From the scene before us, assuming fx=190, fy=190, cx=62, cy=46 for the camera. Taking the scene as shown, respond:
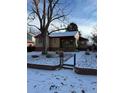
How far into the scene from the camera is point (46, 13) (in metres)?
1.63

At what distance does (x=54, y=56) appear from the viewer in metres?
1.61

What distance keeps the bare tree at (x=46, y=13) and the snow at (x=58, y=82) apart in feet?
0.67

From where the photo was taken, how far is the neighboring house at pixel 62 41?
156 cm

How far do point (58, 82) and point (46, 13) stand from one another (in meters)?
0.59

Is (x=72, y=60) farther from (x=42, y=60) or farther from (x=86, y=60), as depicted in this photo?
(x=42, y=60)

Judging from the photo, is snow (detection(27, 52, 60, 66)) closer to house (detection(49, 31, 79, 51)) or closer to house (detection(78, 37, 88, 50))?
house (detection(49, 31, 79, 51))

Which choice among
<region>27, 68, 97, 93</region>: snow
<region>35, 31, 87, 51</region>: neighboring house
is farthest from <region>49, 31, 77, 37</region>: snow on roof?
<region>27, 68, 97, 93</region>: snow

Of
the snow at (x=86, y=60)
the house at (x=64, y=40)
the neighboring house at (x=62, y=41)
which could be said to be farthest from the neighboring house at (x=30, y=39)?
the snow at (x=86, y=60)

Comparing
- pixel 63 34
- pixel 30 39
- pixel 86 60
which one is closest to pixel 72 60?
pixel 86 60

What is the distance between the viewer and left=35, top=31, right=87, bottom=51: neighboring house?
1.56m

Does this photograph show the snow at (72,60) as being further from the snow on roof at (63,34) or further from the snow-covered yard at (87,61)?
the snow on roof at (63,34)
